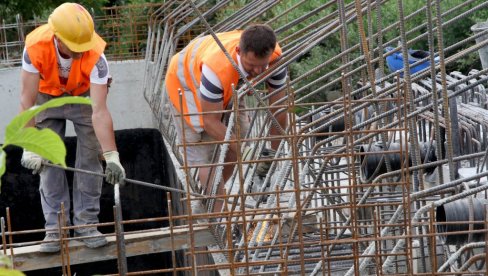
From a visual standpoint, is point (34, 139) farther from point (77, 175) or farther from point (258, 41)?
point (77, 175)

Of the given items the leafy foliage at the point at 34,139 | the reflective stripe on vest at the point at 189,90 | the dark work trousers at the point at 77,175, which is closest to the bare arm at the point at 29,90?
the dark work trousers at the point at 77,175

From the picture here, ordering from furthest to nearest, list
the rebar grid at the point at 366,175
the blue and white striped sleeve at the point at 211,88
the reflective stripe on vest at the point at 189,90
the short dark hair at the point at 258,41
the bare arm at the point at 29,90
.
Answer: the reflective stripe on vest at the point at 189,90 → the blue and white striped sleeve at the point at 211,88 → the bare arm at the point at 29,90 → the short dark hair at the point at 258,41 → the rebar grid at the point at 366,175

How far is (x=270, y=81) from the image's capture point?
7.30 meters

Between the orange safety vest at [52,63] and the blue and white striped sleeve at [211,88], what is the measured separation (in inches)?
28.5

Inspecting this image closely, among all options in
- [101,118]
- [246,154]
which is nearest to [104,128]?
[101,118]

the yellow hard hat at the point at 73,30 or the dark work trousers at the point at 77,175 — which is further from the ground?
the yellow hard hat at the point at 73,30

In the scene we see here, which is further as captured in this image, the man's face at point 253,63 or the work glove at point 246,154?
the work glove at point 246,154

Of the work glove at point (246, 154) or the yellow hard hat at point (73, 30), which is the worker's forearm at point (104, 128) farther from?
the work glove at point (246, 154)

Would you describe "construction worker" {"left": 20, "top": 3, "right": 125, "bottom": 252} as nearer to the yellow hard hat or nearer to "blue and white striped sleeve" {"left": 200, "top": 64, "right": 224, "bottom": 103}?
the yellow hard hat

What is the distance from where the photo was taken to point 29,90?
671cm

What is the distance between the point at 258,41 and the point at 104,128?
3.92 feet

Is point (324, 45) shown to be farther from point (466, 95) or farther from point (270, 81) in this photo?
point (270, 81)

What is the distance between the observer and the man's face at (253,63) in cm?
658

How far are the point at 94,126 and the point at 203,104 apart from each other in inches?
28.4
